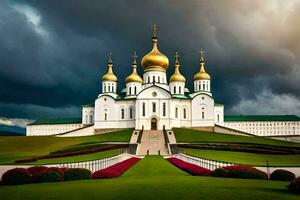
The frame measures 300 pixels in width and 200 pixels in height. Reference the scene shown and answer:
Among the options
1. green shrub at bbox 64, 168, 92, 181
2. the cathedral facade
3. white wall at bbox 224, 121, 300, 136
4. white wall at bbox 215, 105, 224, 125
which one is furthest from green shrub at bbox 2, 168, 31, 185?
white wall at bbox 224, 121, 300, 136

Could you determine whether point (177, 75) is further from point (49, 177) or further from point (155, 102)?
point (49, 177)

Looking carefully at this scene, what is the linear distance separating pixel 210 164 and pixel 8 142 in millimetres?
45985

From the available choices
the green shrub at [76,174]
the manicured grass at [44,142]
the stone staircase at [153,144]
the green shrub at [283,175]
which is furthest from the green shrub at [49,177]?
the manicured grass at [44,142]

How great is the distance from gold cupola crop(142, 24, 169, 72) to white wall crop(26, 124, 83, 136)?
79.8ft

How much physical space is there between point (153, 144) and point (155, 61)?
26.6 metres

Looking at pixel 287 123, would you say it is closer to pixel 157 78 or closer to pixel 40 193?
pixel 157 78

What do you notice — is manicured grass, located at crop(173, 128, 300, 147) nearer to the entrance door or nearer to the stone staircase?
the stone staircase

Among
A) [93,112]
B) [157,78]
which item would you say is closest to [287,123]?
[157,78]

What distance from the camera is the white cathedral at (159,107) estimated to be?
235 ft

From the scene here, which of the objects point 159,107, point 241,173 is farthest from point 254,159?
point 159,107

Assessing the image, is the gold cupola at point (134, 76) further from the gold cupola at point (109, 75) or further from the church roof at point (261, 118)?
the church roof at point (261, 118)

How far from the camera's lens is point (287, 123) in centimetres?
9131

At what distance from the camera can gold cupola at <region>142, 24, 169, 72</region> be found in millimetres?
76812

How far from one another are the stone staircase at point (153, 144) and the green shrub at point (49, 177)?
30.0 meters
